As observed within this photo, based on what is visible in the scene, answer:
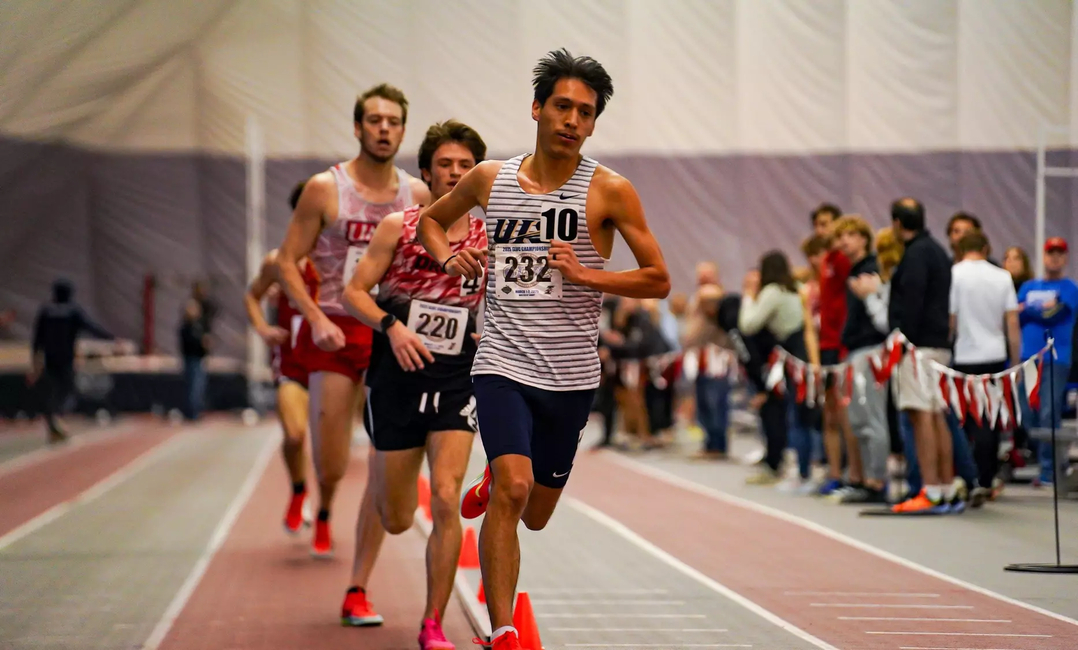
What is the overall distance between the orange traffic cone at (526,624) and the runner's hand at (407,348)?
0.96 meters

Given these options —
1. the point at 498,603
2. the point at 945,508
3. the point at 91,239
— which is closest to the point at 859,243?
the point at 945,508

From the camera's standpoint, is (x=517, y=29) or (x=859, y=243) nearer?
(x=859, y=243)

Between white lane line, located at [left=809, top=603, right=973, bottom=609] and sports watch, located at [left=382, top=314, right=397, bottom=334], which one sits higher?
sports watch, located at [left=382, top=314, right=397, bottom=334]

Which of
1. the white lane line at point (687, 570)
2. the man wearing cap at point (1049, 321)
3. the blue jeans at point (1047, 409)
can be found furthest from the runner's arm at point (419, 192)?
the man wearing cap at point (1049, 321)

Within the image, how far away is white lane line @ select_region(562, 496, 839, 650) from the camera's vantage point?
19.1 feet

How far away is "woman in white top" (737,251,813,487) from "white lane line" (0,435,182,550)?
580cm

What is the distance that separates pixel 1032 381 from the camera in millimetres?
9508

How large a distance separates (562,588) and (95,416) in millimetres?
18085

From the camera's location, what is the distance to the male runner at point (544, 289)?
4.52 metres

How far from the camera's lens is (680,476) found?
1377 cm

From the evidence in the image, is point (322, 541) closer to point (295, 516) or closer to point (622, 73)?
point (295, 516)

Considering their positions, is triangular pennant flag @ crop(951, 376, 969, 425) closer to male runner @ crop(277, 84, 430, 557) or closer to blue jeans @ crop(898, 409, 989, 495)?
blue jeans @ crop(898, 409, 989, 495)

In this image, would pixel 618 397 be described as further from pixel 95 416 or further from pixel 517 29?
pixel 95 416

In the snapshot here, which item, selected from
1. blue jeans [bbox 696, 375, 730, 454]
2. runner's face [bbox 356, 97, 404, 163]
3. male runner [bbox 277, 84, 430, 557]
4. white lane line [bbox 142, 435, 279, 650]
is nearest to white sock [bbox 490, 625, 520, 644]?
white lane line [bbox 142, 435, 279, 650]
